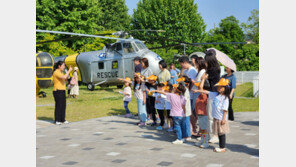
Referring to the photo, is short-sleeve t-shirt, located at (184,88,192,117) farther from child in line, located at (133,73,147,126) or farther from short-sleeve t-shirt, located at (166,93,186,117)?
child in line, located at (133,73,147,126)

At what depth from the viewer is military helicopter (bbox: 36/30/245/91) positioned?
18697 mm

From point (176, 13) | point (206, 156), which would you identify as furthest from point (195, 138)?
point (176, 13)

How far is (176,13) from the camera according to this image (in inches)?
1513

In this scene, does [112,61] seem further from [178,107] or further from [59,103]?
[178,107]

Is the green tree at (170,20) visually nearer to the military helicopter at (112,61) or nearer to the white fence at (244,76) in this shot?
the white fence at (244,76)

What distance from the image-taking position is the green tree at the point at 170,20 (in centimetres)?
3803

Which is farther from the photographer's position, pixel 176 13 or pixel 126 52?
pixel 176 13

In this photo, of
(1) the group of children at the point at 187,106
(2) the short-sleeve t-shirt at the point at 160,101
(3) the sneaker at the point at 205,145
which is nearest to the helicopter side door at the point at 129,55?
(1) the group of children at the point at 187,106

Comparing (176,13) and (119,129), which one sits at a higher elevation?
(176,13)

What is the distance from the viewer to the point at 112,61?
19.8 m

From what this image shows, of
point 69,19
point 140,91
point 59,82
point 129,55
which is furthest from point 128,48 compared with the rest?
point 69,19
